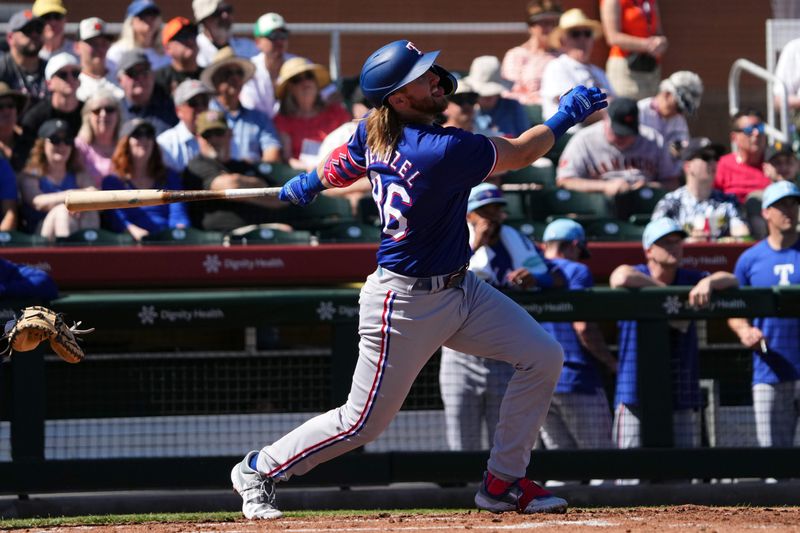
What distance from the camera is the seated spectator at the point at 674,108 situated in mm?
9438

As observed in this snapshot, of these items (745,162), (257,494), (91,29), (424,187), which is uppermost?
(91,29)

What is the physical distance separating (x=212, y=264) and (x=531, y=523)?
301cm

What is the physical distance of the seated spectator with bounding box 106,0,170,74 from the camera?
9148 mm

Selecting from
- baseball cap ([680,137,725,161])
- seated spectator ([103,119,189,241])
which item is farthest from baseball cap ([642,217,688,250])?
seated spectator ([103,119,189,241])

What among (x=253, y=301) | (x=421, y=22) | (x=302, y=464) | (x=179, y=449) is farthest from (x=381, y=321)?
(x=421, y=22)

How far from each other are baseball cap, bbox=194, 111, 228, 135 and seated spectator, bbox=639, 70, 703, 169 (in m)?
3.16

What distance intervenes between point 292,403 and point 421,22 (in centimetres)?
679

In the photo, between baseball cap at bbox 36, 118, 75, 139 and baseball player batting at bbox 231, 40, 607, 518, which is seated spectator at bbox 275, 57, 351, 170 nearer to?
baseball cap at bbox 36, 118, 75, 139

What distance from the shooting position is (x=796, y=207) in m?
6.70

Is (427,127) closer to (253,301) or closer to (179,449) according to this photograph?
(253,301)

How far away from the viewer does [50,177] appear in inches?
299

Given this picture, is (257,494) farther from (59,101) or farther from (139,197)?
(59,101)

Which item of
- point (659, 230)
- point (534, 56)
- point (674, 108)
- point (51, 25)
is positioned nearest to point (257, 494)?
point (659, 230)

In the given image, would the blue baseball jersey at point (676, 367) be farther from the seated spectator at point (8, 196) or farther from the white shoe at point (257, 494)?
the seated spectator at point (8, 196)
